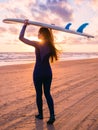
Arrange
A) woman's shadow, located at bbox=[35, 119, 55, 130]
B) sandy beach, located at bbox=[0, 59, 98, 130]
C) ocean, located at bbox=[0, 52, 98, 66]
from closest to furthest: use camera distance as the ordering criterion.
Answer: woman's shadow, located at bbox=[35, 119, 55, 130] → sandy beach, located at bbox=[0, 59, 98, 130] → ocean, located at bbox=[0, 52, 98, 66]

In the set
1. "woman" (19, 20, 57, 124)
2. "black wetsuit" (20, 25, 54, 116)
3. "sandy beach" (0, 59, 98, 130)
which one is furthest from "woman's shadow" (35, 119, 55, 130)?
"black wetsuit" (20, 25, 54, 116)

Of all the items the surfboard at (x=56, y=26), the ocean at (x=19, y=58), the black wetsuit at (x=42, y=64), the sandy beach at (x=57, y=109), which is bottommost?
the ocean at (x=19, y=58)

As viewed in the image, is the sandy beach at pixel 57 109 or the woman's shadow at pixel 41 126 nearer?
the woman's shadow at pixel 41 126

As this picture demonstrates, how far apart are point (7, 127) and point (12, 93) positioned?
462 centimetres

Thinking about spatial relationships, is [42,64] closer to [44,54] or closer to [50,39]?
[44,54]

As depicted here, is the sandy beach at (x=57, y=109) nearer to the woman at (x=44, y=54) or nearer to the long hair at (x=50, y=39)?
the woman at (x=44, y=54)

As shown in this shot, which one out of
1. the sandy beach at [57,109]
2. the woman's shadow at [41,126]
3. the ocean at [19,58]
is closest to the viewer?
the woman's shadow at [41,126]

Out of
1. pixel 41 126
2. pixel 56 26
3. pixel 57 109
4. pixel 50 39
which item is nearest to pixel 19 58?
pixel 57 109

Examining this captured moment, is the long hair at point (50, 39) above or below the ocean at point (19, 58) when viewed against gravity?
above

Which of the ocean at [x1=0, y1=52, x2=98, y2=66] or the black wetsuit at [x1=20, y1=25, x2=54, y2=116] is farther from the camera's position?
the ocean at [x1=0, y1=52, x2=98, y2=66]

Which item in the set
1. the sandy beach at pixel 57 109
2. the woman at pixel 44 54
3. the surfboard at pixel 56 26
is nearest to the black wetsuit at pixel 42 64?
the woman at pixel 44 54

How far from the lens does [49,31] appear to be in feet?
24.8

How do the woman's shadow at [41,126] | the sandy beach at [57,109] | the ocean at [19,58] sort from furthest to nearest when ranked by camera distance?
the ocean at [19,58], the sandy beach at [57,109], the woman's shadow at [41,126]

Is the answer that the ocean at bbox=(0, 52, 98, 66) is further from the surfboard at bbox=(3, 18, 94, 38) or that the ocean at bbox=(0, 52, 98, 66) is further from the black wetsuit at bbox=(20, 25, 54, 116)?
the black wetsuit at bbox=(20, 25, 54, 116)
